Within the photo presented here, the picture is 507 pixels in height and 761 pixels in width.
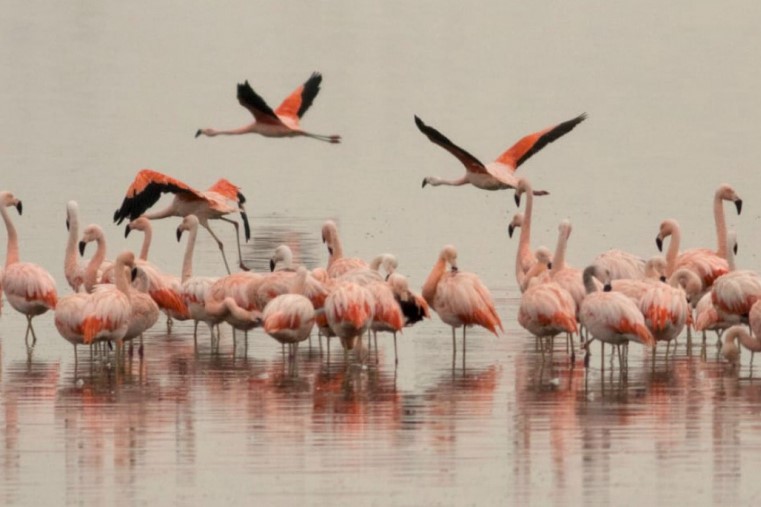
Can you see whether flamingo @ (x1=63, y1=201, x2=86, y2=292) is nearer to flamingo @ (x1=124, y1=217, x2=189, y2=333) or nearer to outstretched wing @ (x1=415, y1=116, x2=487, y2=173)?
flamingo @ (x1=124, y1=217, x2=189, y2=333)

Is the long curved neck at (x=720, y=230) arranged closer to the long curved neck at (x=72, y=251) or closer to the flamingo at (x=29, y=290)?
the long curved neck at (x=72, y=251)

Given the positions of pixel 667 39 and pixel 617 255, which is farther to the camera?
pixel 667 39

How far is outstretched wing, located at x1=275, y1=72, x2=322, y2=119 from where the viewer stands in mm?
26172

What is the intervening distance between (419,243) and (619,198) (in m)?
5.09

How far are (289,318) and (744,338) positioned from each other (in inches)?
127

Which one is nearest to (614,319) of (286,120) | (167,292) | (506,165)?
(167,292)

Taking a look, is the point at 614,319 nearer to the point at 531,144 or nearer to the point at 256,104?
the point at 531,144

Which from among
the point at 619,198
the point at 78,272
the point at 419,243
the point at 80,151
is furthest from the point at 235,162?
the point at 78,272

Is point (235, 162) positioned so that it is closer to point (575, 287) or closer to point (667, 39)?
point (575, 287)

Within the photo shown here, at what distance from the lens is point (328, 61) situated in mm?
46938

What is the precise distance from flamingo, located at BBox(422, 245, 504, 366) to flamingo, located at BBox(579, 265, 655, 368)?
822 mm

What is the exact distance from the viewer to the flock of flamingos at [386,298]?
1404 centimetres

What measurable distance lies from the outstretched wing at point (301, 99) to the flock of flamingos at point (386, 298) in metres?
9.01

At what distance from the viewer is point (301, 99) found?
26.4 m
